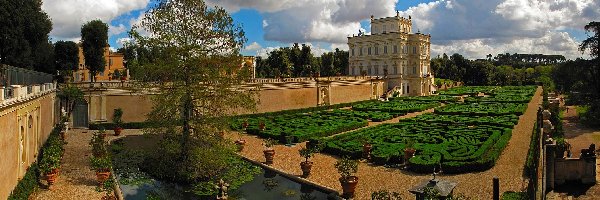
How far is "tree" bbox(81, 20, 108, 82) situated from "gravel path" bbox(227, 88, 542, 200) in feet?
73.5

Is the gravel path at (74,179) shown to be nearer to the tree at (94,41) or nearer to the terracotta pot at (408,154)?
the terracotta pot at (408,154)

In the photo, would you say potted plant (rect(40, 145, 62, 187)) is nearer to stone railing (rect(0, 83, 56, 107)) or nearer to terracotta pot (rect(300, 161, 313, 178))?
stone railing (rect(0, 83, 56, 107))

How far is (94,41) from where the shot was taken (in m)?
40.7

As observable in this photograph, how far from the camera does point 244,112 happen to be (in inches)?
1631

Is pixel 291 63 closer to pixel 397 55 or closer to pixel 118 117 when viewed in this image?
pixel 397 55

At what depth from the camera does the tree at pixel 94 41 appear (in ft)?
132

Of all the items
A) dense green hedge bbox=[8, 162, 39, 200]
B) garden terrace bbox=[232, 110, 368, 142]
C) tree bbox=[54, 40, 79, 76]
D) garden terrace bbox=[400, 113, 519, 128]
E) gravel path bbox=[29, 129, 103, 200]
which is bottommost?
gravel path bbox=[29, 129, 103, 200]

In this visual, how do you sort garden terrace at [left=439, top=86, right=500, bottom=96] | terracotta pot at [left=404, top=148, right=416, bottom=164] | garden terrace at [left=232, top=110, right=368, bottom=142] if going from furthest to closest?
garden terrace at [left=439, top=86, right=500, bottom=96], garden terrace at [left=232, top=110, right=368, bottom=142], terracotta pot at [left=404, top=148, right=416, bottom=164]

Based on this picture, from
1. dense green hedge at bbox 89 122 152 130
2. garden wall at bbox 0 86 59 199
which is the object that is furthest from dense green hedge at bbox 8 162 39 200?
dense green hedge at bbox 89 122 152 130

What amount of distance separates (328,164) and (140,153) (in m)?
9.04

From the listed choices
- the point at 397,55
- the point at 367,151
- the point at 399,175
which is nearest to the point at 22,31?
the point at 367,151

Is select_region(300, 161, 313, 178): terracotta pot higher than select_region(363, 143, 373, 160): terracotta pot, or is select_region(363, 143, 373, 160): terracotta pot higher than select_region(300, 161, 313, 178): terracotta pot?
select_region(363, 143, 373, 160): terracotta pot

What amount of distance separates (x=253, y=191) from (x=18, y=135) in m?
8.53

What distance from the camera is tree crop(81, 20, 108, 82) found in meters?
40.2
